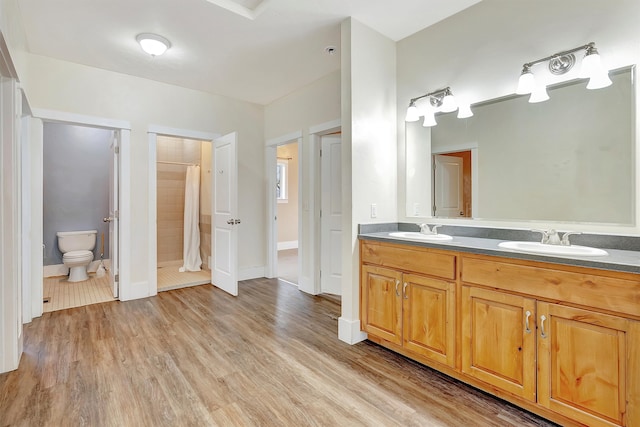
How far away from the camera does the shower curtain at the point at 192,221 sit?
17.1 feet

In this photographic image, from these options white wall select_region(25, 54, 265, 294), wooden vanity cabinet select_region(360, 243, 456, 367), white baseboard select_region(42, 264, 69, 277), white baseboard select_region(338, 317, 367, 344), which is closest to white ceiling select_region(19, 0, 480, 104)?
white wall select_region(25, 54, 265, 294)

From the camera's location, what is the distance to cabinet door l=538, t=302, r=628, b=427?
53.9 inches

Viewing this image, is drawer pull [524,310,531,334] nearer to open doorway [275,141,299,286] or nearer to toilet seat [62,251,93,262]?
toilet seat [62,251,93,262]

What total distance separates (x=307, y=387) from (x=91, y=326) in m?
2.24

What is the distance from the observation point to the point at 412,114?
2.69 m

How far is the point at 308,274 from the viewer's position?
4.01m

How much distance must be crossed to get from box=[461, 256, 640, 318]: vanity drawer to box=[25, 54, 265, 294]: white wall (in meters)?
3.35

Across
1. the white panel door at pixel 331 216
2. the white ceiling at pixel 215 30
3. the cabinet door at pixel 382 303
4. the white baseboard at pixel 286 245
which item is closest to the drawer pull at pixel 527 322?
the cabinet door at pixel 382 303

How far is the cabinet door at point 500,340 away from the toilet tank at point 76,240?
210 inches

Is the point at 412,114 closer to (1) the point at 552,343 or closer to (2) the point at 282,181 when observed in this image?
(1) the point at 552,343

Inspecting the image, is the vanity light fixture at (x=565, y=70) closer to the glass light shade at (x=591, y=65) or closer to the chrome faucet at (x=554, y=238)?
the glass light shade at (x=591, y=65)

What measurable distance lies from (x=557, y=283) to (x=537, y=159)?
3.01 ft

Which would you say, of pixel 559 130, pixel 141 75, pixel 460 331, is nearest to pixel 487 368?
pixel 460 331

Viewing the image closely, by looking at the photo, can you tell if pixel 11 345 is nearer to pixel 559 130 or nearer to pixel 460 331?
pixel 460 331
